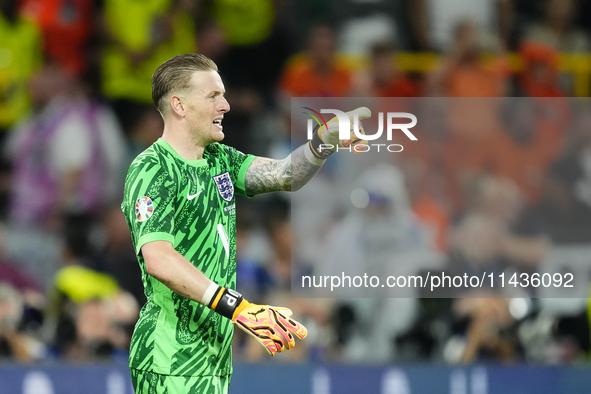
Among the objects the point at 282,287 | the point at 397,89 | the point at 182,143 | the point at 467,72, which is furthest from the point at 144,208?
the point at 467,72

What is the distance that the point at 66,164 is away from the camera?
8477mm

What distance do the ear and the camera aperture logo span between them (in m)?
0.66

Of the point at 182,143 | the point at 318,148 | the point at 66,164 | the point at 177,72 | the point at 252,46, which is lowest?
the point at 182,143

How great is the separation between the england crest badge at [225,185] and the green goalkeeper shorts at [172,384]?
759mm

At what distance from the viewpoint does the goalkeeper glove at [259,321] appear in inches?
128

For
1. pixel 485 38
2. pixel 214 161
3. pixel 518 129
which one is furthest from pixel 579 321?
pixel 214 161

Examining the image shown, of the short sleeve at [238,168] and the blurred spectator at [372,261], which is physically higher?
the blurred spectator at [372,261]

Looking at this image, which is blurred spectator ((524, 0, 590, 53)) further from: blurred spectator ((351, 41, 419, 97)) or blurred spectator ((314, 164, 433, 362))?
blurred spectator ((314, 164, 433, 362))

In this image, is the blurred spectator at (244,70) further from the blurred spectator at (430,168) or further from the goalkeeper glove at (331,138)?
the goalkeeper glove at (331,138)

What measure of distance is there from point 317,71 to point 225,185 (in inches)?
194

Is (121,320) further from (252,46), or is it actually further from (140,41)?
(252,46)

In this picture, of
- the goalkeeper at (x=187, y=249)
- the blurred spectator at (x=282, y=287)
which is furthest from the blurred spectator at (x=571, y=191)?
the goalkeeper at (x=187, y=249)

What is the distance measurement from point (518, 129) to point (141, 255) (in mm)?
4901

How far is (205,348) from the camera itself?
3574 millimetres
